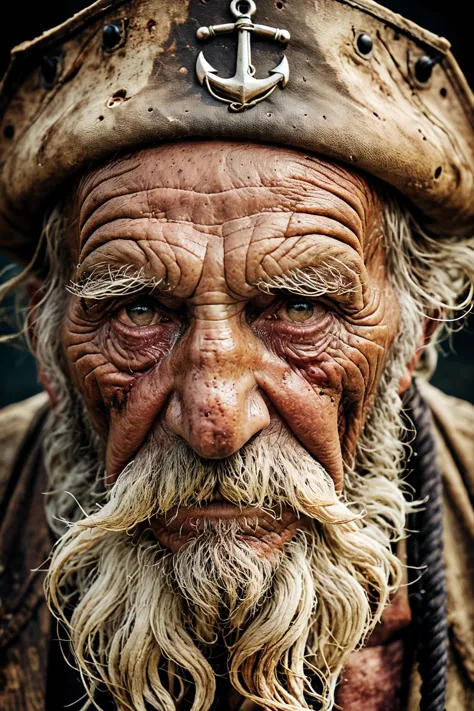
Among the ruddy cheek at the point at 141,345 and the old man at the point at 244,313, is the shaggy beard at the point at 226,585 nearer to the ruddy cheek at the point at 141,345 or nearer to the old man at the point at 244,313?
the old man at the point at 244,313

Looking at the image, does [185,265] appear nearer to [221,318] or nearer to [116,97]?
[221,318]

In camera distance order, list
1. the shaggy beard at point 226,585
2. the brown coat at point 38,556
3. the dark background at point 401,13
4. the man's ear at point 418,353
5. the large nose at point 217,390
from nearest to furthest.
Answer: the large nose at point 217,390, the shaggy beard at point 226,585, the dark background at point 401,13, the man's ear at point 418,353, the brown coat at point 38,556

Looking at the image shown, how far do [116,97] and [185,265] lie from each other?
0.50m

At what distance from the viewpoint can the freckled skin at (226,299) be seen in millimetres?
1575

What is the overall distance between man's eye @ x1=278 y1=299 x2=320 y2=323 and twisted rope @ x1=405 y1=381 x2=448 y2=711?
708 mm

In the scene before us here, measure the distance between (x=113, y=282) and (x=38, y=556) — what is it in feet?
3.89

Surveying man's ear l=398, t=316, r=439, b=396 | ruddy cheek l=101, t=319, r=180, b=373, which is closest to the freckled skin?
ruddy cheek l=101, t=319, r=180, b=373

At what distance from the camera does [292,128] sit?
5.22 ft

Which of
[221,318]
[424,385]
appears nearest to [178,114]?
[221,318]

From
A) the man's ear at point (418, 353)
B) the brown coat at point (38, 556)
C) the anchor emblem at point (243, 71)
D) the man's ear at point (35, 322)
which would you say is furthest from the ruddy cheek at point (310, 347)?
the brown coat at point (38, 556)

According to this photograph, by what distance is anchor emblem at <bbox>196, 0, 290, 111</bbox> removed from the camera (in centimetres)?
158

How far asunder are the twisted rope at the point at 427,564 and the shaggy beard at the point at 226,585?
0.60ft

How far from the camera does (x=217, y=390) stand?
1.53m

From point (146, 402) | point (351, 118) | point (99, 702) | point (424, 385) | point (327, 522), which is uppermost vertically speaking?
point (351, 118)
